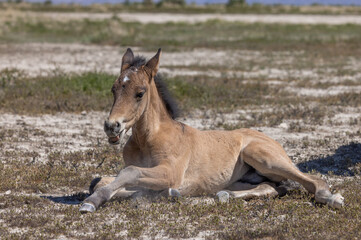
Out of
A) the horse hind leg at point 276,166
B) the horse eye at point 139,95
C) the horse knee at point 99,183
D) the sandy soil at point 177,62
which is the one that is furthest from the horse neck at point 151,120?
the sandy soil at point 177,62

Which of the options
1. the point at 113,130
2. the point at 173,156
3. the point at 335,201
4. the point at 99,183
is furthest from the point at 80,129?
the point at 335,201

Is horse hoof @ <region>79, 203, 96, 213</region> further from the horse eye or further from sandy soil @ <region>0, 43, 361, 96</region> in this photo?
sandy soil @ <region>0, 43, 361, 96</region>

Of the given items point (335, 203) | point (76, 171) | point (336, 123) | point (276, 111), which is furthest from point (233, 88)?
point (335, 203)

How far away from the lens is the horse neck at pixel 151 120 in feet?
22.5

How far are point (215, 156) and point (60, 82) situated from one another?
30.9 feet

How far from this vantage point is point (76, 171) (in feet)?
28.1

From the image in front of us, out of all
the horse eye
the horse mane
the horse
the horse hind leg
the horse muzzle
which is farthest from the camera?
the horse mane

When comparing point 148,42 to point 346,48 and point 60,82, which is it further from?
point 60,82

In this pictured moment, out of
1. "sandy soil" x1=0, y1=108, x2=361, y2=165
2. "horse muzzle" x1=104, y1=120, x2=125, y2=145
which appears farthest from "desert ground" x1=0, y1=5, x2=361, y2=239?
"horse muzzle" x1=104, y1=120, x2=125, y2=145

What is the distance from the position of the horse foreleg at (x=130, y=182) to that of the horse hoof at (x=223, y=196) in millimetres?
756

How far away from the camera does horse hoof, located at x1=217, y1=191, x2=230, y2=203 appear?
699 centimetres

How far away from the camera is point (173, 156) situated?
6918 mm

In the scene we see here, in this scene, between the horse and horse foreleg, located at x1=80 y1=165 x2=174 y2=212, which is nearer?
horse foreleg, located at x1=80 y1=165 x2=174 y2=212

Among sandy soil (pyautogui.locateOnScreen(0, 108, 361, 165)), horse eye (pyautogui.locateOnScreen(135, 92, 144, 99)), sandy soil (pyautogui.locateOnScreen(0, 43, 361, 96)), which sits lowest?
sandy soil (pyautogui.locateOnScreen(0, 43, 361, 96))
